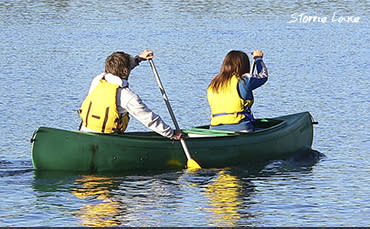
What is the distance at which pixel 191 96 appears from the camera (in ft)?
57.6

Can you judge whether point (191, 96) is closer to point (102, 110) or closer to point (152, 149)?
point (152, 149)

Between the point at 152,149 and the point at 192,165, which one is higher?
the point at 152,149

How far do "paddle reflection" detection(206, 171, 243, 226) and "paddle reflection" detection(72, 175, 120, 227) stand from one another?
0.93 metres

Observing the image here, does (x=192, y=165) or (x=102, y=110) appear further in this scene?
(x=192, y=165)

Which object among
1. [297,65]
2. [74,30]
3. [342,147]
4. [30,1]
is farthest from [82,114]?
[30,1]

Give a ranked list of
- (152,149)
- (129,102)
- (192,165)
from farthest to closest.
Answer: (192,165) < (152,149) < (129,102)

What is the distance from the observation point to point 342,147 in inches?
514

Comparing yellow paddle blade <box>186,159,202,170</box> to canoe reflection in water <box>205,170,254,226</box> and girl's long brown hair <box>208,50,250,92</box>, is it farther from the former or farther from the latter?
girl's long brown hair <box>208,50,250,92</box>

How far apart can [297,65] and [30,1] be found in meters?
18.8

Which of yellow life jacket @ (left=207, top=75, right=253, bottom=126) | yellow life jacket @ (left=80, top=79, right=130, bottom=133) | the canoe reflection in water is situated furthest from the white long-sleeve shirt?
yellow life jacket @ (left=207, top=75, right=253, bottom=126)

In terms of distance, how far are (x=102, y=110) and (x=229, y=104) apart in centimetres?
161

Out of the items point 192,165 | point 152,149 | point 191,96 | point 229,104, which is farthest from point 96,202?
point 191,96

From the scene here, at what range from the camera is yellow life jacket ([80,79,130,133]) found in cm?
1060

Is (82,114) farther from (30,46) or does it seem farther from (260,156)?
(30,46)
